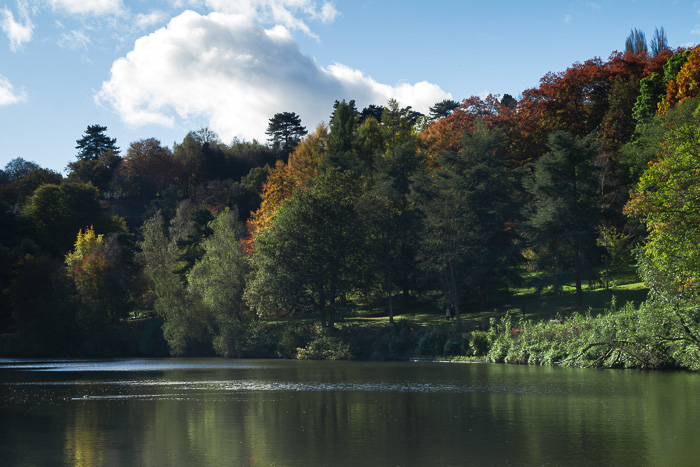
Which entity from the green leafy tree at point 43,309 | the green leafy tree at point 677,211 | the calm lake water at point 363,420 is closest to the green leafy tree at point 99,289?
the green leafy tree at point 43,309

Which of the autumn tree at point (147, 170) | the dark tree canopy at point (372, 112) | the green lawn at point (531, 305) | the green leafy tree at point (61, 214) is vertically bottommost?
the green lawn at point (531, 305)

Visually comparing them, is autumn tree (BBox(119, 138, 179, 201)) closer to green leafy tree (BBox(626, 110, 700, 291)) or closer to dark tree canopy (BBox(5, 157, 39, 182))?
dark tree canopy (BBox(5, 157, 39, 182))

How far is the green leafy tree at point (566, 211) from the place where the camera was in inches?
2360

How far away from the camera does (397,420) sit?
2262cm

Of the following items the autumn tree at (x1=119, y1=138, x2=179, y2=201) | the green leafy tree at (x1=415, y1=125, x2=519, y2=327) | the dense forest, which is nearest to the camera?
the dense forest

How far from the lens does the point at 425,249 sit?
206 feet

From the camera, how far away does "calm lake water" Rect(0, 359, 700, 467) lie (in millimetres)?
16594

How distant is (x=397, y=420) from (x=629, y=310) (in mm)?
25818

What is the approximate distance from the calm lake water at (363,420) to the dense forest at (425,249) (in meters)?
13.4

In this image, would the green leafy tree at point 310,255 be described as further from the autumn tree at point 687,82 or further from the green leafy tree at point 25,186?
the green leafy tree at point 25,186

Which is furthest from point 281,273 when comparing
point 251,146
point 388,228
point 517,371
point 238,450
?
point 251,146

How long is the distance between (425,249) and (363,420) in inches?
1604

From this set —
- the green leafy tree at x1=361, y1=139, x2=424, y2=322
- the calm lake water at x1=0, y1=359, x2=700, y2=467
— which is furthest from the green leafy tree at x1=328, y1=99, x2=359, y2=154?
the calm lake water at x1=0, y1=359, x2=700, y2=467

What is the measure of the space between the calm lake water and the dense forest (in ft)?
43.9
